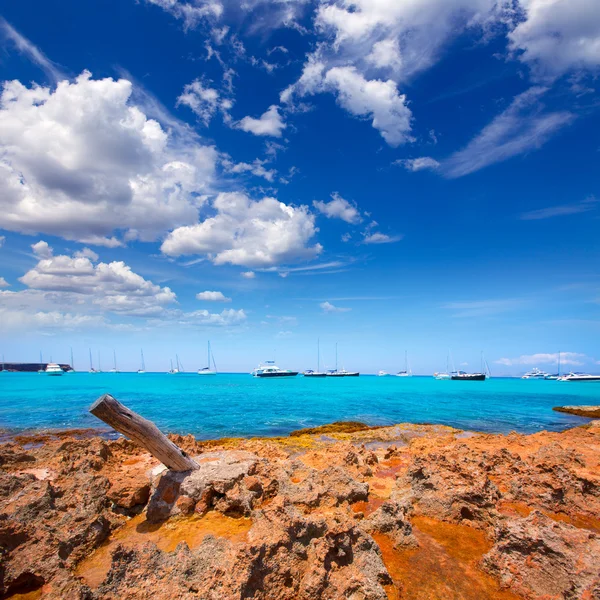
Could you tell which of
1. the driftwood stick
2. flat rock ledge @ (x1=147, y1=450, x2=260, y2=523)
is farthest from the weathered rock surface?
the driftwood stick

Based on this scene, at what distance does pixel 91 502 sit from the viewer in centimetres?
682

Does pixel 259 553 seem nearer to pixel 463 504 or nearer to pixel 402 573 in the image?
pixel 402 573

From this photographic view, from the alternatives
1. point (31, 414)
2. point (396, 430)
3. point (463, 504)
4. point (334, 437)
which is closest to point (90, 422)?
point (31, 414)

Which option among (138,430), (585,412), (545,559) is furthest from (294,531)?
(585,412)

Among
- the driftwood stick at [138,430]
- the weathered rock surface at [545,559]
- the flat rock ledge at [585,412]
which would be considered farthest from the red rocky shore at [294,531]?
the flat rock ledge at [585,412]

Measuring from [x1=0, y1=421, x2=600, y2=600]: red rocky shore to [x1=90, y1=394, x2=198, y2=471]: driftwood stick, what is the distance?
0.39 metres

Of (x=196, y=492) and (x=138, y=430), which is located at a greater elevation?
(x=138, y=430)

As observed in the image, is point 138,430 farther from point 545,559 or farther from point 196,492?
point 545,559

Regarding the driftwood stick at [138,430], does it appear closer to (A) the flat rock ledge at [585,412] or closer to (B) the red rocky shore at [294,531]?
(B) the red rocky shore at [294,531]

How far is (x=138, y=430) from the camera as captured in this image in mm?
7219

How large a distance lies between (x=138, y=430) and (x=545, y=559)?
24.8ft

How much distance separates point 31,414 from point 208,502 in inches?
1480

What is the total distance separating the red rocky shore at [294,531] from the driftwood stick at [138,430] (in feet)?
1.28

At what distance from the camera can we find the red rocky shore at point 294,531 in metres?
4.34
